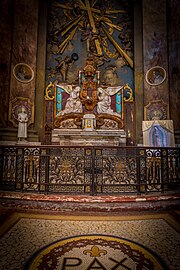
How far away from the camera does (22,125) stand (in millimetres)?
8242

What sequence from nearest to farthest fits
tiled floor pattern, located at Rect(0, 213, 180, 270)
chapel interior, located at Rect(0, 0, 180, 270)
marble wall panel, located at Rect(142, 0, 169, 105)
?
tiled floor pattern, located at Rect(0, 213, 180, 270)
chapel interior, located at Rect(0, 0, 180, 270)
marble wall panel, located at Rect(142, 0, 169, 105)

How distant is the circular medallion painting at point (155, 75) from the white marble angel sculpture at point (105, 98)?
1.33m

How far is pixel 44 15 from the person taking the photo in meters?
9.96

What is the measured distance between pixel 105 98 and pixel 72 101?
156cm

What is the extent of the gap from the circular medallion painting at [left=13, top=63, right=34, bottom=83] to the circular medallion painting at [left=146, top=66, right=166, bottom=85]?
5.32m

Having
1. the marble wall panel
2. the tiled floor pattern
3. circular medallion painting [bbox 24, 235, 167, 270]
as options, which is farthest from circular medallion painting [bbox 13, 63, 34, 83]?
circular medallion painting [bbox 24, 235, 167, 270]

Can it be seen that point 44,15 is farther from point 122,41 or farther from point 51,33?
point 122,41

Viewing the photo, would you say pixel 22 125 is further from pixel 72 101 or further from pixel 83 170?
pixel 83 170

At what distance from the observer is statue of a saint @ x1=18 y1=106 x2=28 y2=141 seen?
8.11 meters

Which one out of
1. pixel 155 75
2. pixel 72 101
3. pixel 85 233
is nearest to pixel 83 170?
pixel 85 233

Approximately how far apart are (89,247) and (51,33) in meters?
10.4

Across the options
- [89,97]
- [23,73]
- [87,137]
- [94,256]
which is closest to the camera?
[94,256]

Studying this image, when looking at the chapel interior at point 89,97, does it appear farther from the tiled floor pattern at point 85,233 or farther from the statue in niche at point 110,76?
the tiled floor pattern at point 85,233

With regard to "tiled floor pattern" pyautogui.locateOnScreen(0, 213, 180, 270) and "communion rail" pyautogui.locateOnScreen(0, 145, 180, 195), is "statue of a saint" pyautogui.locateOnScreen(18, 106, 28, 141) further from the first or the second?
"tiled floor pattern" pyautogui.locateOnScreen(0, 213, 180, 270)
